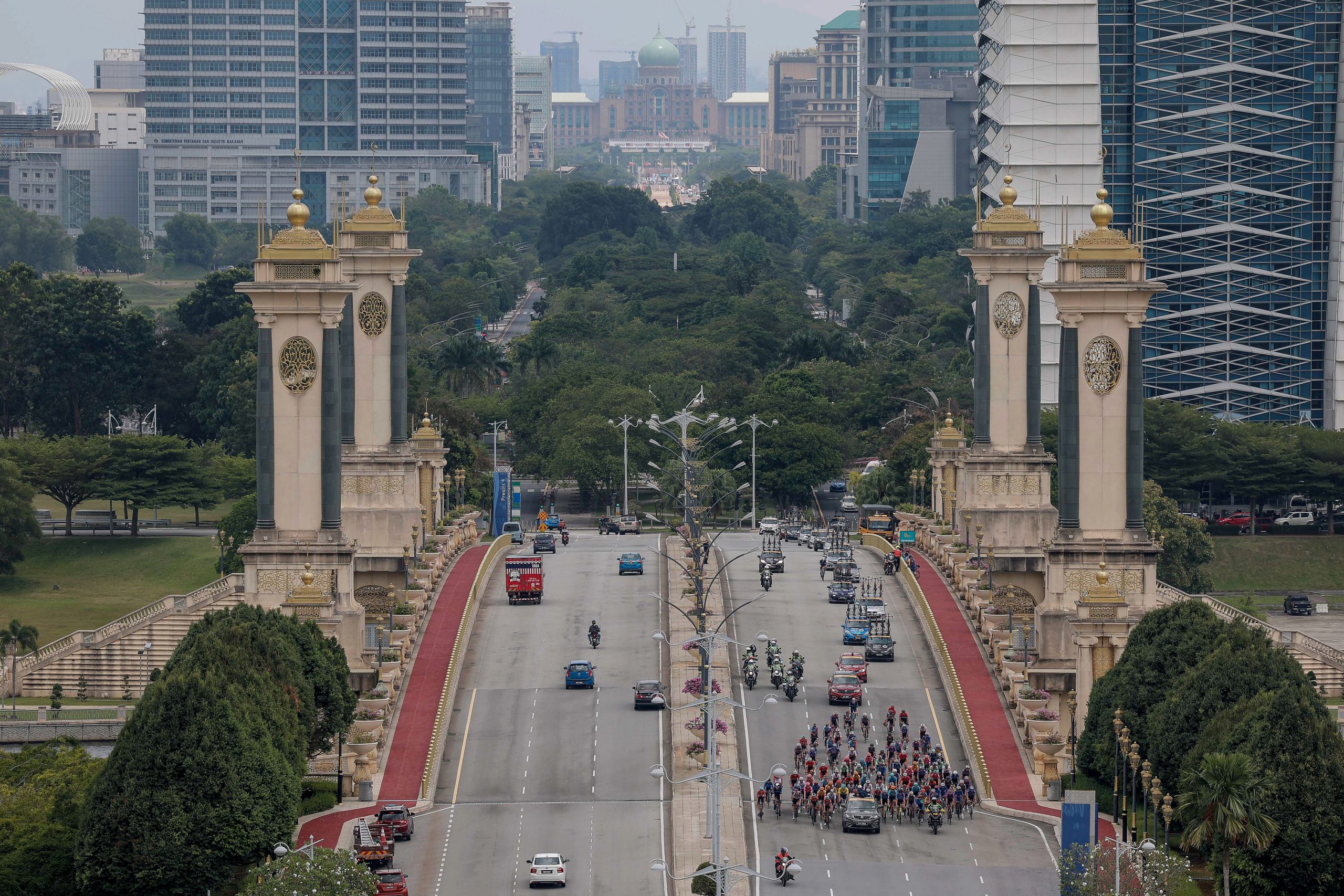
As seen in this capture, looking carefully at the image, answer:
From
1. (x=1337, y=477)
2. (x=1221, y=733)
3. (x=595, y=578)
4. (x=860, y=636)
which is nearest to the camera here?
(x=1221, y=733)

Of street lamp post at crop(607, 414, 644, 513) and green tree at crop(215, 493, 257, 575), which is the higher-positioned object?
street lamp post at crop(607, 414, 644, 513)

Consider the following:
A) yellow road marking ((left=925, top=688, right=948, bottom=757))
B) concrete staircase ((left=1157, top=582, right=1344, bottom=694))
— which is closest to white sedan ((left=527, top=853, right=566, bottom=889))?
yellow road marking ((left=925, top=688, right=948, bottom=757))

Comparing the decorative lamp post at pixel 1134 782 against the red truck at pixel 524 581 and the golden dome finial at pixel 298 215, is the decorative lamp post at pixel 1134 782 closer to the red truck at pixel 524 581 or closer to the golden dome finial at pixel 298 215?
the red truck at pixel 524 581

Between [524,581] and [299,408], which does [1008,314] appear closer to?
[524,581]

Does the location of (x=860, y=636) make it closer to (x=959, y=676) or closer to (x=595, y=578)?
(x=959, y=676)

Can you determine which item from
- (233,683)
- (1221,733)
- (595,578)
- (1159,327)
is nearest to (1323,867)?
(1221,733)

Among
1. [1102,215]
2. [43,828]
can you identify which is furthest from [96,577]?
[43,828]

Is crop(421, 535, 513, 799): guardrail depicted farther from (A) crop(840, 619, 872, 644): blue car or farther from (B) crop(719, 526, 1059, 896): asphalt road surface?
(A) crop(840, 619, 872, 644): blue car

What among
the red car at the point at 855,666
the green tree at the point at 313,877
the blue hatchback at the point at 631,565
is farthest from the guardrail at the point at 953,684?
the green tree at the point at 313,877
